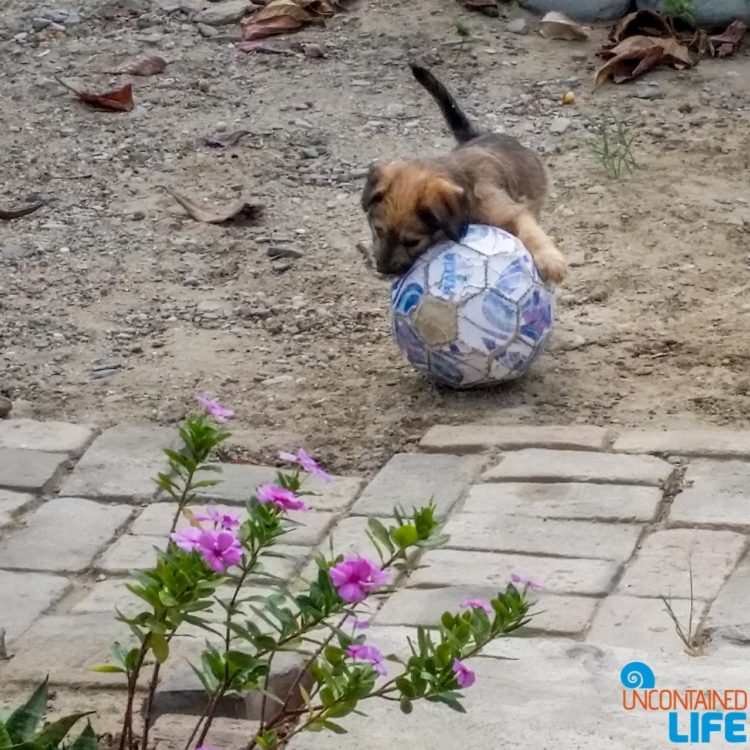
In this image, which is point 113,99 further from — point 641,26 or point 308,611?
point 308,611

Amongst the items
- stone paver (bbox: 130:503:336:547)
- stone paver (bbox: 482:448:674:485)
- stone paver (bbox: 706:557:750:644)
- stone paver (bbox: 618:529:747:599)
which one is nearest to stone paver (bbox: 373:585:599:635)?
stone paver (bbox: 618:529:747:599)

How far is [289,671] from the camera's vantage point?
116 inches

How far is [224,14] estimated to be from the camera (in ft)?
26.8

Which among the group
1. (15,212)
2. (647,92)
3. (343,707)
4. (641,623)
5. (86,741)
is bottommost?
(15,212)

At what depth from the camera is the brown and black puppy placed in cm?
486

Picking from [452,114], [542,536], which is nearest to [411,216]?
[452,114]

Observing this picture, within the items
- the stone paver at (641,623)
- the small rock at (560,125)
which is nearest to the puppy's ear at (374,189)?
the small rock at (560,125)

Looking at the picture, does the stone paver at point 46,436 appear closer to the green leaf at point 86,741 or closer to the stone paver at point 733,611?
the stone paver at point 733,611

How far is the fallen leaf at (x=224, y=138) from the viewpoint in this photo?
690 cm

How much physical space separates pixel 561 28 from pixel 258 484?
438 centimetres

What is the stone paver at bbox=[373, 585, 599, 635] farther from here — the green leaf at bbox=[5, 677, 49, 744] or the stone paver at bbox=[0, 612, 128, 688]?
the green leaf at bbox=[5, 677, 49, 744]

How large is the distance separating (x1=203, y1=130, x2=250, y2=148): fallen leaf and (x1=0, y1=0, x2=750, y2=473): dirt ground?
2.5 inches

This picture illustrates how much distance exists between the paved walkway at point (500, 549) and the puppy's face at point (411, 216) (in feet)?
2.28

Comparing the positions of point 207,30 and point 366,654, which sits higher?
point 366,654
